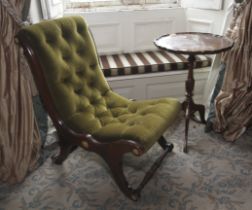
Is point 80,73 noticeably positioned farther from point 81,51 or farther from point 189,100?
point 189,100

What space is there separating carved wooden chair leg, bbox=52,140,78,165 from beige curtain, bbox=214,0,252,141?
44.8 inches

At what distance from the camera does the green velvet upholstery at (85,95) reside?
4.86 ft

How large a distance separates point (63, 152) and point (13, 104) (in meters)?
0.44

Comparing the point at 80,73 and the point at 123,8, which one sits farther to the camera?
the point at 123,8

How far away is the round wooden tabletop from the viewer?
5.61 ft

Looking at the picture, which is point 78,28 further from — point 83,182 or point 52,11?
point 83,182

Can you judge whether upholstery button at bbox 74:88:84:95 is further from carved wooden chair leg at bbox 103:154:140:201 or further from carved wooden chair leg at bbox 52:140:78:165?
carved wooden chair leg at bbox 103:154:140:201

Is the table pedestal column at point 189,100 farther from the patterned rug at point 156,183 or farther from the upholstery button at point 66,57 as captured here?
the upholstery button at point 66,57

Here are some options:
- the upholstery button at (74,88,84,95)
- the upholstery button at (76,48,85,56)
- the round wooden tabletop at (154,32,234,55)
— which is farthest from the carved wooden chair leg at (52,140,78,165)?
the round wooden tabletop at (154,32,234,55)

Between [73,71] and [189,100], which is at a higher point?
[73,71]

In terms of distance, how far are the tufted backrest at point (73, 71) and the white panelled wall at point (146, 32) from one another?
1.69 feet

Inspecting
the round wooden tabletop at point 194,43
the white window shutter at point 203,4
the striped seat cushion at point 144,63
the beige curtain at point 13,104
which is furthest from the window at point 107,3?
the beige curtain at point 13,104

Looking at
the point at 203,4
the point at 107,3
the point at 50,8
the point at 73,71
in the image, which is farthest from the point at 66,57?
the point at 203,4

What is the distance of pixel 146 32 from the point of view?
2.67 meters
